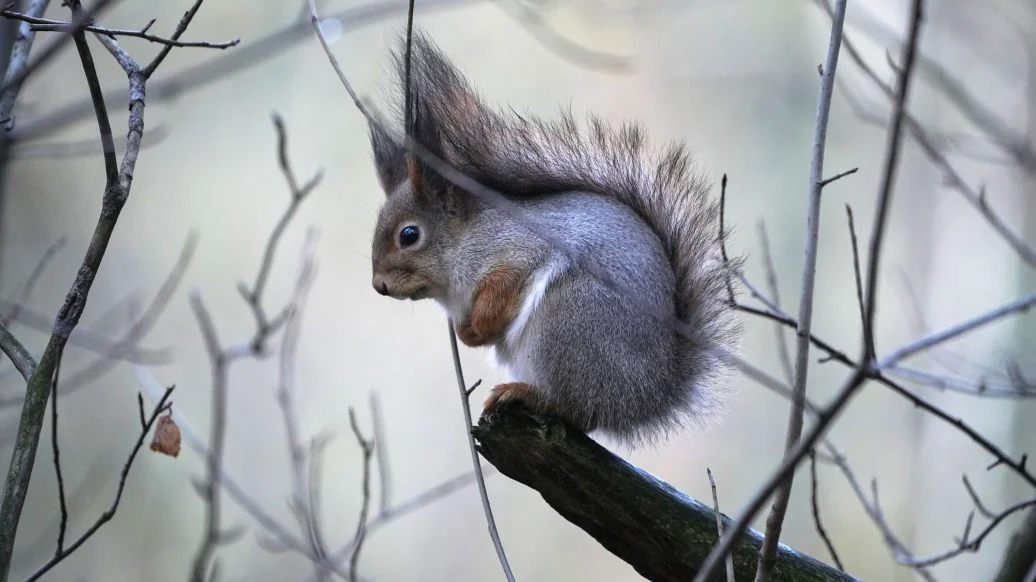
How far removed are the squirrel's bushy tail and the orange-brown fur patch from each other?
237mm

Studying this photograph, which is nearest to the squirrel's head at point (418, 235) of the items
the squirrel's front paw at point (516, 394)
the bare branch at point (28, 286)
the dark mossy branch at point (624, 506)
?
the squirrel's front paw at point (516, 394)

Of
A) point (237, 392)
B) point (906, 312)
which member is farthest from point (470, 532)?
point (906, 312)

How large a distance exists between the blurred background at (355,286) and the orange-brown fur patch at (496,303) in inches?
78.9

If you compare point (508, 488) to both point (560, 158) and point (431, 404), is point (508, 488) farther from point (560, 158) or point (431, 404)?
point (560, 158)

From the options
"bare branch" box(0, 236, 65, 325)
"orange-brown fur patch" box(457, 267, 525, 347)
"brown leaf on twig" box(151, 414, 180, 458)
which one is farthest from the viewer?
"orange-brown fur patch" box(457, 267, 525, 347)

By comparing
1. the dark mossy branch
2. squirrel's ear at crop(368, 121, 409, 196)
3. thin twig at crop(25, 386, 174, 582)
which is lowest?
the dark mossy branch

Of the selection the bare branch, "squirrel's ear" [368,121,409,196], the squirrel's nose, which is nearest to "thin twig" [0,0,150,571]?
the bare branch

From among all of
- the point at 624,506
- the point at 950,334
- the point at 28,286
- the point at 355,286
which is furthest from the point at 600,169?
the point at 355,286

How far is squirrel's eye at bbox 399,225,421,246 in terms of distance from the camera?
90.1 inches

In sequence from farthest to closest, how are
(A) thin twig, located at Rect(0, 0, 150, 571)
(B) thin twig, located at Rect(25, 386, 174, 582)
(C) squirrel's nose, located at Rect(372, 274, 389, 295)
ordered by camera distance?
(C) squirrel's nose, located at Rect(372, 274, 389, 295)
(B) thin twig, located at Rect(25, 386, 174, 582)
(A) thin twig, located at Rect(0, 0, 150, 571)

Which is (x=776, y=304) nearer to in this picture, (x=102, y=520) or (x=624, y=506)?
(x=624, y=506)

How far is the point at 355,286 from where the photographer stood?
459 centimetres

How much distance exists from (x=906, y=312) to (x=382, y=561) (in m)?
3.22

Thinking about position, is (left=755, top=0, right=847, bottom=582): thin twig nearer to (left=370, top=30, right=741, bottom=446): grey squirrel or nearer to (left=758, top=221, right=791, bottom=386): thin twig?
(left=758, top=221, right=791, bottom=386): thin twig
